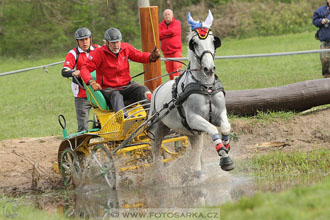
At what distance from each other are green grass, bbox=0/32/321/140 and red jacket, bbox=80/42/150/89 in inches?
158

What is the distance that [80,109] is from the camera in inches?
373

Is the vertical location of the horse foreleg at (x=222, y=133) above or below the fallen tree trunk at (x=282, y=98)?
above

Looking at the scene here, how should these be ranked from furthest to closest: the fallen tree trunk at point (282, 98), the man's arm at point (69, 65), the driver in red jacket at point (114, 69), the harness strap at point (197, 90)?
the fallen tree trunk at point (282, 98), the man's arm at point (69, 65), the driver in red jacket at point (114, 69), the harness strap at point (197, 90)

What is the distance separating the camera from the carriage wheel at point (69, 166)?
831 centimetres

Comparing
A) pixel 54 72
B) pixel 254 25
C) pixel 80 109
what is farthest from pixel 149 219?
pixel 254 25

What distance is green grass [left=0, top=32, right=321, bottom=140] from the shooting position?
14031 millimetres

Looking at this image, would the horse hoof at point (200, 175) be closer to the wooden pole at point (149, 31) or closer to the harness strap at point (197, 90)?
the harness strap at point (197, 90)

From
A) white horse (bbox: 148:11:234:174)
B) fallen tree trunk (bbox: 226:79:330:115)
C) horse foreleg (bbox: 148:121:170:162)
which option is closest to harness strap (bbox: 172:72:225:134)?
white horse (bbox: 148:11:234:174)

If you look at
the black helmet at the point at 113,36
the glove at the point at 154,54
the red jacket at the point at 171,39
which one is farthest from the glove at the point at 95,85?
the red jacket at the point at 171,39

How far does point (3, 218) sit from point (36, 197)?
2139 mm

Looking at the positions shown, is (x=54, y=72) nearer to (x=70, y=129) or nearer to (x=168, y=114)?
(x=70, y=129)

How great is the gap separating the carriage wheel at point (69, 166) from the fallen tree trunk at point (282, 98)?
3397mm

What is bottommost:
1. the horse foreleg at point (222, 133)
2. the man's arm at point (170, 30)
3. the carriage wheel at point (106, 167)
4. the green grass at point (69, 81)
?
the green grass at point (69, 81)

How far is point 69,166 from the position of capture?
8531 mm
